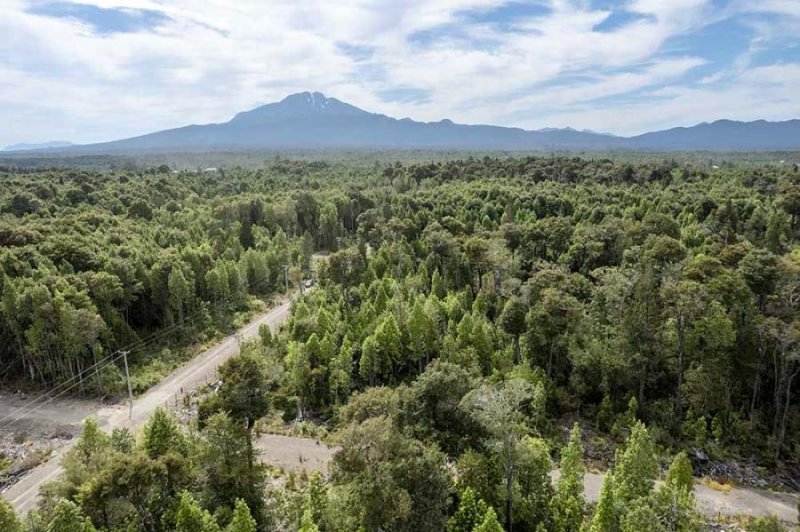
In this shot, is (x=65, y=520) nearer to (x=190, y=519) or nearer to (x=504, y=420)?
(x=190, y=519)

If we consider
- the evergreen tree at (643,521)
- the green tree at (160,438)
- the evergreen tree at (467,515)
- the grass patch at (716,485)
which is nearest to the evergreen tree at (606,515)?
the evergreen tree at (643,521)

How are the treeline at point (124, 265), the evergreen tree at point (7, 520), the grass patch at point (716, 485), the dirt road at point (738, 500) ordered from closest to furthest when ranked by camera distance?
the evergreen tree at point (7, 520) → the dirt road at point (738, 500) → the grass patch at point (716, 485) → the treeline at point (124, 265)

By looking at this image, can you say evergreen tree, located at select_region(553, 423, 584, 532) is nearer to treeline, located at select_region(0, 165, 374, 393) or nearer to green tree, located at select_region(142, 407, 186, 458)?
green tree, located at select_region(142, 407, 186, 458)

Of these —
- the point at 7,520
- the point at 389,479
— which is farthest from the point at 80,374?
the point at 389,479

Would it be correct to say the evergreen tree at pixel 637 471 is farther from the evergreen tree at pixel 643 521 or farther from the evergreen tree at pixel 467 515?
the evergreen tree at pixel 467 515

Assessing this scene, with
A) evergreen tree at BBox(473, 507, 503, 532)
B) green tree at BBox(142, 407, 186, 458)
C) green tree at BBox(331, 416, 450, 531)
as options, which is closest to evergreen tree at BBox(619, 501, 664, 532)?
evergreen tree at BBox(473, 507, 503, 532)
